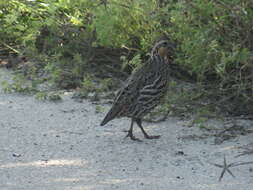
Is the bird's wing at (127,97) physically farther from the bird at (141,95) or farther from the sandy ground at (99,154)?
the sandy ground at (99,154)

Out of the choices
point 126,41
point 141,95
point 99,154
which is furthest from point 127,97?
point 126,41

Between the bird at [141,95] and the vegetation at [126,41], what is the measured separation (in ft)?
1.34

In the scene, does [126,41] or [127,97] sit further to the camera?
[126,41]

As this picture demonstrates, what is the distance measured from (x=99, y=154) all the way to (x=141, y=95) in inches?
34.8

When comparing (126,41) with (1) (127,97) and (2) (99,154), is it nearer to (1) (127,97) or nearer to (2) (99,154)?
(1) (127,97)

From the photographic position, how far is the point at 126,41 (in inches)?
323

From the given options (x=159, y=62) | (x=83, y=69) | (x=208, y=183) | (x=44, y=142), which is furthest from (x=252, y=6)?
(x=83, y=69)

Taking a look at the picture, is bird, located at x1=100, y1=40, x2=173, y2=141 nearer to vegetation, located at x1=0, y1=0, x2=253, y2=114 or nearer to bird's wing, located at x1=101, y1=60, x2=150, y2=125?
bird's wing, located at x1=101, y1=60, x2=150, y2=125

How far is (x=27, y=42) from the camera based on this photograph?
9.31 m

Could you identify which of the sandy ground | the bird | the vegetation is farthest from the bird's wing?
the vegetation

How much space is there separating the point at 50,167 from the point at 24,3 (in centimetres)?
436

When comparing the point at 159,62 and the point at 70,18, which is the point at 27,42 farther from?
the point at 159,62

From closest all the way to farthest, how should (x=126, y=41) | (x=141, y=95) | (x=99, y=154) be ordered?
(x=99, y=154), (x=141, y=95), (x=126, y=41)

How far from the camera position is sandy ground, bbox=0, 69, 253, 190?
5.33 meters
